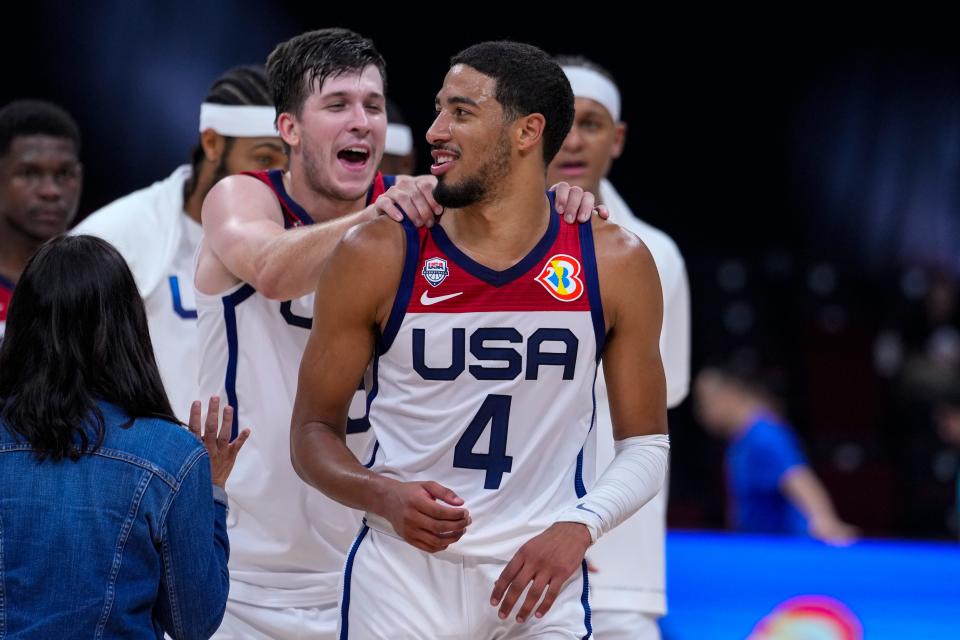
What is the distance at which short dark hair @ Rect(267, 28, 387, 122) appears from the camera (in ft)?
12.7

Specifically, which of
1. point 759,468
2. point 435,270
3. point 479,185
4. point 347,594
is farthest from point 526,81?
point 759,468

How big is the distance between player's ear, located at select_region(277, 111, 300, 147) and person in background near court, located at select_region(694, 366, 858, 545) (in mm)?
4820

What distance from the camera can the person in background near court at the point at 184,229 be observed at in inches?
185

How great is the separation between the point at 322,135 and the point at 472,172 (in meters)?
0.81

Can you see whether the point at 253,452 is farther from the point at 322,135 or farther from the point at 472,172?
the point at 472,172

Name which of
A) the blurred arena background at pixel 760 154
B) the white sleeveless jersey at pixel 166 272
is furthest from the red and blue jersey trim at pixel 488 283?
the blurred arena background at pixel 760 154

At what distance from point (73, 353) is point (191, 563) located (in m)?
0.46

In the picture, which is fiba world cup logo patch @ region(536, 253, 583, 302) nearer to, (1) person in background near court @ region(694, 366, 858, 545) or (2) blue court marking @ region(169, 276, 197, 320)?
(2) blue court marking @ region(169, 276, 197, 320)

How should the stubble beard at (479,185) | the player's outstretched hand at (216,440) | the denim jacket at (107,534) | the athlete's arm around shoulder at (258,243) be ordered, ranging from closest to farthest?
the denim jacket at (107,534) → the player's outstretched hand at (216,440) → the stubble beard at (479,185) → the athlete's arm around shoulder at (258,243)

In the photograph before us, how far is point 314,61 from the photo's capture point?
12.8ft

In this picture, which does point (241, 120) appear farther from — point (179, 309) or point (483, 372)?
point (483, 372)

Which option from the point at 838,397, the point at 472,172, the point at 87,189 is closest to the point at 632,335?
the point at 472,172

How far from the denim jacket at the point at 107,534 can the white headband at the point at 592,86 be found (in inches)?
108

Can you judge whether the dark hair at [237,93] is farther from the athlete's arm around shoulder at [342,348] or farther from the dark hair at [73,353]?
the dark hair at [73,353]
